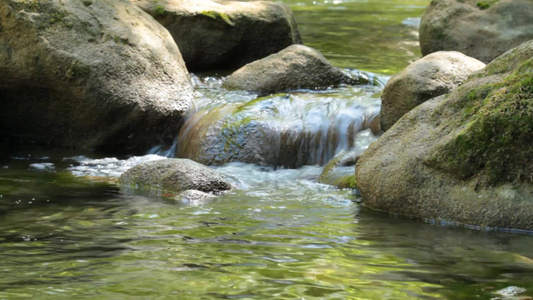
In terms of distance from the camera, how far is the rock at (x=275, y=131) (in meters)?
7.99

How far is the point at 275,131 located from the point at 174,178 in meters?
1.95

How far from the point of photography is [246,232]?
4.93m

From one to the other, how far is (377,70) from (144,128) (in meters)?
3.94

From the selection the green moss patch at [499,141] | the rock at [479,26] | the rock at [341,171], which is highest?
the rock at [479,26]

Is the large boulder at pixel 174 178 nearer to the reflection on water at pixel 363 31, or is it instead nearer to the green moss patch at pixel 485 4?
the reflection on water at pixel 363 31

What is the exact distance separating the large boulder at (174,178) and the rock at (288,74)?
2.89m

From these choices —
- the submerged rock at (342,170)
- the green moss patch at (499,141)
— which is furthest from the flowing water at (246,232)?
the green moss patch at (499,141)

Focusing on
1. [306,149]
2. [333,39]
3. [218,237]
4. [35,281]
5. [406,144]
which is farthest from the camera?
[333,39]

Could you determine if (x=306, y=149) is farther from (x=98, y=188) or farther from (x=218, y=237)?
(x=218, y=237)

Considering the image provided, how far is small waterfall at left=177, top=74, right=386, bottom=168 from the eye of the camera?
8.00 meters

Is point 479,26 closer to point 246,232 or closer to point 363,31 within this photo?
point 363,31

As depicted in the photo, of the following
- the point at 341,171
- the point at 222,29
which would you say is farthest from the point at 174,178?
the point at 222,29

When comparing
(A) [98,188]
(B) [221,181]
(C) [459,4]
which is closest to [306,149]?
(B) [221,181]

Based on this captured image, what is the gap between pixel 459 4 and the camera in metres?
10.8
